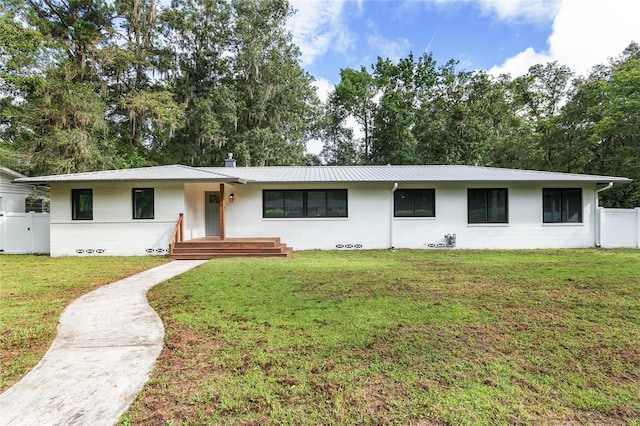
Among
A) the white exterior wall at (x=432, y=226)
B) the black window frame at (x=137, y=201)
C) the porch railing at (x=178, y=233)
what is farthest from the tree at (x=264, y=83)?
the porch railing at (x=178, y=233)

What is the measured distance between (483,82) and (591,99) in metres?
6.46

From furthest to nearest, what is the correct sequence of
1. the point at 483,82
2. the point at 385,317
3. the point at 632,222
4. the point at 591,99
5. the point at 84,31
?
the point at 483,82
the point at 591,99
the point at 84,31
the point at 632,222
the point at 385,317

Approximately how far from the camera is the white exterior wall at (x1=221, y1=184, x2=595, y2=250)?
10.8 metres

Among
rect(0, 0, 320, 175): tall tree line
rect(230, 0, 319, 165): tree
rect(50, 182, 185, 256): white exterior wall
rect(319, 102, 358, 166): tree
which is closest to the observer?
rect(50, 182, 185, 256): white exterior wall

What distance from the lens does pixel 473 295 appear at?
16.3 feet

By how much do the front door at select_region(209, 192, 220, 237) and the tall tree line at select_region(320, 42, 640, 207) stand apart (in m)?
15.4

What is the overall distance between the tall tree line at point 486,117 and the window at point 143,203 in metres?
17.7

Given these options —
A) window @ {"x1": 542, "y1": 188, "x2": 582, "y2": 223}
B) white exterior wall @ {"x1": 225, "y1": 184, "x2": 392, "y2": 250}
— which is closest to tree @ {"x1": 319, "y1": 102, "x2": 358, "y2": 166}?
white exterior wall @ {"x1": 225, "y1": 184, "x2": 392, "y2": 250}

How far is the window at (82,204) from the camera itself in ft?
32.4

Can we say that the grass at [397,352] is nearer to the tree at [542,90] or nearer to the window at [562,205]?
the window at [562,205]

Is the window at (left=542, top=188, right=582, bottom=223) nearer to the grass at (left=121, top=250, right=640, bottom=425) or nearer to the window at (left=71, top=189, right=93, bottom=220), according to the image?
the grass at (left=121, top=250, right=640, bottom=425)

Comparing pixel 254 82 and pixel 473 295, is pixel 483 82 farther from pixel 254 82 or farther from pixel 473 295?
pixel 473 295

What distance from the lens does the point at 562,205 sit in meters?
10.8

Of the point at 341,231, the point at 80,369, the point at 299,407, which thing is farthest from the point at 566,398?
the point at 341,231
